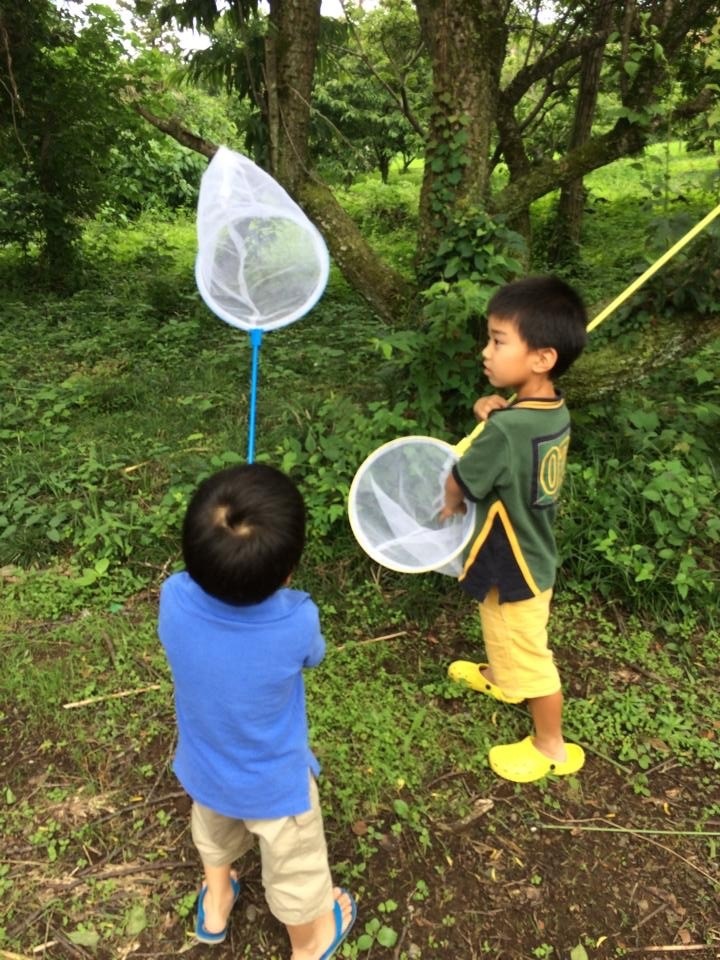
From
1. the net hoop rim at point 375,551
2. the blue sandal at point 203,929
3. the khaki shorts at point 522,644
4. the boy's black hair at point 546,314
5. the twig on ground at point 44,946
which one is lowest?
the twig on ground at point 44,946

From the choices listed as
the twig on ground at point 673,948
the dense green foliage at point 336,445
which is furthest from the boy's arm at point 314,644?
the dense green foliage at point 336,445

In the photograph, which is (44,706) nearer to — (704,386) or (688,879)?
(688,879)

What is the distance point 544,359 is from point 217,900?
1812 mm

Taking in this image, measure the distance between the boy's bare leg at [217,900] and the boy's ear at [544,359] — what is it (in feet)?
5.50

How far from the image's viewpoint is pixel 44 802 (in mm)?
2299

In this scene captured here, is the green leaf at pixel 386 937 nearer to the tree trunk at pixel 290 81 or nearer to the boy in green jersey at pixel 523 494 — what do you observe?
the boy in green jersey at pixel 523 494

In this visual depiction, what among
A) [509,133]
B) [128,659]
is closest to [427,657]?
[128,659]

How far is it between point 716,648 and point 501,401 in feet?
5.30

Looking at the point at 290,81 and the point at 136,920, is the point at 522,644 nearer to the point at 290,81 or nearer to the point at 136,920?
the point at 136,920

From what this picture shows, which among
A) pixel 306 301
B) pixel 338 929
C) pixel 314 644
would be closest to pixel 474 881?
pixel 338 929

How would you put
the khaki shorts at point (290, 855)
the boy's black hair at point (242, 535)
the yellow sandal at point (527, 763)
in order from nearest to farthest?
the boy's black hair at point (242, 535) < the khaki shorts at point (290, 855) < the yellow sandal at point (527, 763)

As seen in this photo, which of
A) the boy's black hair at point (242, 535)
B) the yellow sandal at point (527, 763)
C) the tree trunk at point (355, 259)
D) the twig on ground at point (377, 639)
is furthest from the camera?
the tree trunk at point (355, 259)

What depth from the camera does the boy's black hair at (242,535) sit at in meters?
1.37

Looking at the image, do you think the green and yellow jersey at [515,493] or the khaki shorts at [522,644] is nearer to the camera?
the green and yellow jersey at [515,493]
